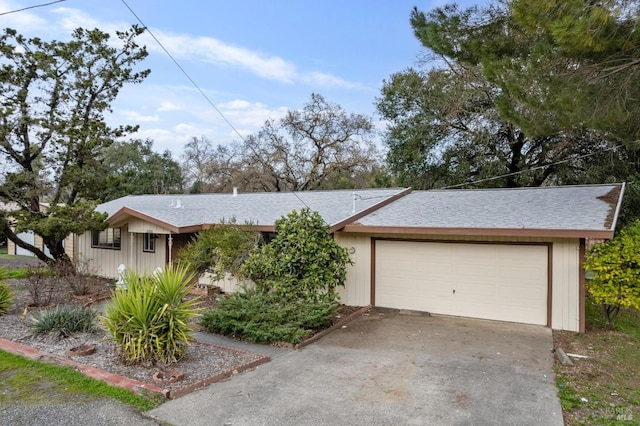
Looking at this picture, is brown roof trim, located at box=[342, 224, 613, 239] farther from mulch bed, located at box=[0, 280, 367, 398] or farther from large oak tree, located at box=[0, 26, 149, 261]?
large oak tree, located at box=[0, 26, 149, 261]

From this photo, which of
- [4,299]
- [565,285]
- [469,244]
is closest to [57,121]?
[4,299]

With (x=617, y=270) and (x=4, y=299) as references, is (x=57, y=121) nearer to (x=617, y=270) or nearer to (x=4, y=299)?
(x=4, y=299)

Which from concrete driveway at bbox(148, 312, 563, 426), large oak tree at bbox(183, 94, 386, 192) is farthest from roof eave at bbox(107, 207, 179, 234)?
large oak tree at bbox(183, 94, 386, 192)

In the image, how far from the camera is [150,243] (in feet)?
43.4

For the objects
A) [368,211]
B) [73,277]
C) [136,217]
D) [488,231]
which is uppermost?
[368,211]

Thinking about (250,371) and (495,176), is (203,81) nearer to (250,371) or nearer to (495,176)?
(250,371)

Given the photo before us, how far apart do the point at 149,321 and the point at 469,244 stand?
6681 mm

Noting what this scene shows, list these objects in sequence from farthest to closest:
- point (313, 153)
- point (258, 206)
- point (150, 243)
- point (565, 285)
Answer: point (313, 153)
point (258, 206)
point (150, 243)
point (565, 285)

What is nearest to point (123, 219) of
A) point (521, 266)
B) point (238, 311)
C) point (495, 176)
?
point (238, 311)

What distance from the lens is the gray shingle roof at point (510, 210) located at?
8227 mm

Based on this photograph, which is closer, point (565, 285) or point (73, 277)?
point (565, 285)

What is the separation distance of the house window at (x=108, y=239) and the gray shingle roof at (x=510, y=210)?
8993mm

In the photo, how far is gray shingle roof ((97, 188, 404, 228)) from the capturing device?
1177 centimetres

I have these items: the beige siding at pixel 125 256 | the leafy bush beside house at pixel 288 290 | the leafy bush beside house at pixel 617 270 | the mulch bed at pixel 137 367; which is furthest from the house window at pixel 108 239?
the leafy bush beside house at pixel 617 270
